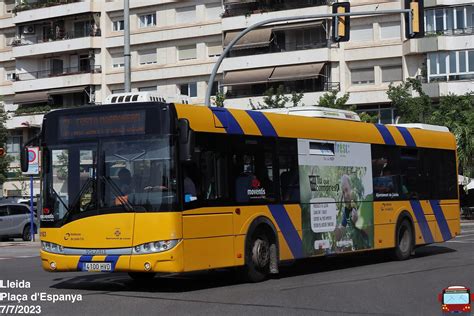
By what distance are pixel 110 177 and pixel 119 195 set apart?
32cm

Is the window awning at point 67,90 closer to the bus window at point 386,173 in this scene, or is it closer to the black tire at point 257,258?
the bus window at point 386,173

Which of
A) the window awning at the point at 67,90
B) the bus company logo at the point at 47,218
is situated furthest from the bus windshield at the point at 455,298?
the window awning at the point at 67,90

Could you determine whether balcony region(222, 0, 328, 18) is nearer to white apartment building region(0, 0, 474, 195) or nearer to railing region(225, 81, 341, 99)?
white apartment building region(0, 0, 474, 195)

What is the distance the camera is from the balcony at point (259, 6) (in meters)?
56.3

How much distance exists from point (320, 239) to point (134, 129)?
4.89 metres

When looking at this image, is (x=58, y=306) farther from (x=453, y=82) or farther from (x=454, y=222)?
(x=453, y=82)

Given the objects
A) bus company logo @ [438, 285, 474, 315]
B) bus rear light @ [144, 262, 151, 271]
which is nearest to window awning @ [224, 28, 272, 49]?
bus rear light @ [144, 262, 151, 271]

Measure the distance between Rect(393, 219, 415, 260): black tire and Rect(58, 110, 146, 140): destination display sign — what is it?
789 cm

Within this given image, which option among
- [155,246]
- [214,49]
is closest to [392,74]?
[214,49]

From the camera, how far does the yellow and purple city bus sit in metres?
12.8

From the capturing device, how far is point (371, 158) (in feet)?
59.3

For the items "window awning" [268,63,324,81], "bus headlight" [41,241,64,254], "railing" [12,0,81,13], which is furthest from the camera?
"railing" [12,0,81,13]

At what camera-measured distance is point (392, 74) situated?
54.0 m

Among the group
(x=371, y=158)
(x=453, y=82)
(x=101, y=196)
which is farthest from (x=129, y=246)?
(x=453, y=82)
